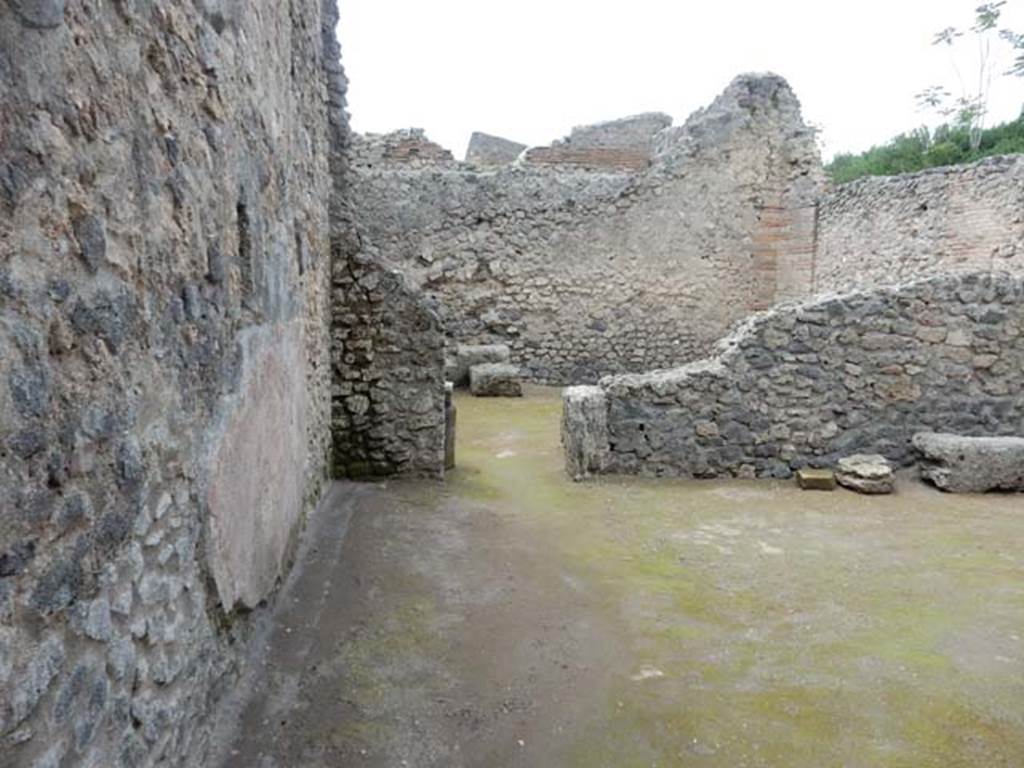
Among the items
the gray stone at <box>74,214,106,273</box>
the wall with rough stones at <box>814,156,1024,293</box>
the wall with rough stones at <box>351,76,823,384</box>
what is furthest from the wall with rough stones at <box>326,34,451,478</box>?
the wall with rough stones at <box>814,156,1024,293</box>

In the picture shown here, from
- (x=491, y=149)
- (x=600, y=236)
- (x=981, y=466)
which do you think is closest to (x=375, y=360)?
(x=981, y=466)

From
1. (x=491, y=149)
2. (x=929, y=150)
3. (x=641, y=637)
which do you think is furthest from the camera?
(x=929, y=150)

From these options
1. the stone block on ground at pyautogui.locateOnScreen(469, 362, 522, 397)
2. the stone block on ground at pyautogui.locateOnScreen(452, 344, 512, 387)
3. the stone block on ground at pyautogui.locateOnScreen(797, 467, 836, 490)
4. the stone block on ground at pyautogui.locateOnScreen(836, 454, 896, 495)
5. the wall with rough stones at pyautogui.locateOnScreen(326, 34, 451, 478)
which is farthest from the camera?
the stone block on ground at pyautogui.locateOnScreen(452, 344, 512, 387)

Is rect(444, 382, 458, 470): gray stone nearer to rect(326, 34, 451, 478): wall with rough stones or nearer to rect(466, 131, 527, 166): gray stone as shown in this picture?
rect(326, 34, 451, 478): wall with rough stones

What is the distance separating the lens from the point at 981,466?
550 cm

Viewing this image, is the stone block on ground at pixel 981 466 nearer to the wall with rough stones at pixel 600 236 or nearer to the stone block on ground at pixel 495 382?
the stone block on ground at pixel 495 382

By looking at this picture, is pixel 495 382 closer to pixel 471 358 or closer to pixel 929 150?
pixel 471 358

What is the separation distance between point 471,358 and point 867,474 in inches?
234

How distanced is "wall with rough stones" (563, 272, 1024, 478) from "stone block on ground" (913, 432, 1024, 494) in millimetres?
396

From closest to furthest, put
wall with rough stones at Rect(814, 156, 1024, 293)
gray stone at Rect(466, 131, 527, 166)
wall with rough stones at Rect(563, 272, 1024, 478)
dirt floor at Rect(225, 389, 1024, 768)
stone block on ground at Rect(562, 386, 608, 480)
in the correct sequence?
1. dirt floor at Rect(225, 389, 1024, 768)
2. stone block on ground at Rect(562, 386, 608, 480)
3. wall with rough stones at Rect(563, 272, 1024, 478)
4. wall with rough stones at Rect(814, 156, 1024, 293)
5. gray stone at Rect(466, 131, 527, 166)

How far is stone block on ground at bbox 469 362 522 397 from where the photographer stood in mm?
9742

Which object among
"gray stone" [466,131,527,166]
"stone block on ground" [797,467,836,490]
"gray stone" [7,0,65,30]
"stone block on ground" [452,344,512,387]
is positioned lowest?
"stone block on ground" [797,467,836,490]

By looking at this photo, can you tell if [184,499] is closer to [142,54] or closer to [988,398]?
[142,54]

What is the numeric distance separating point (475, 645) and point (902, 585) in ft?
7.62
